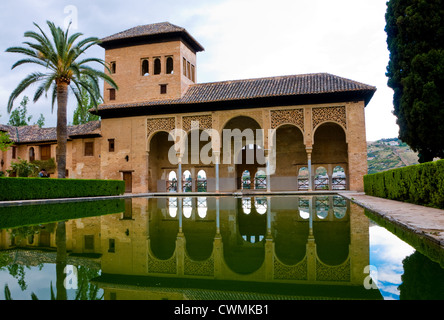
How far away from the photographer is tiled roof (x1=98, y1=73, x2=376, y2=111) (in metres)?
19.1

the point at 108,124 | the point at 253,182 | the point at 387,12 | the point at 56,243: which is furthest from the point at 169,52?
the point at 56,243

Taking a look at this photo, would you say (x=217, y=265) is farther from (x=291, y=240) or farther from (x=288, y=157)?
(x=288, y=157)

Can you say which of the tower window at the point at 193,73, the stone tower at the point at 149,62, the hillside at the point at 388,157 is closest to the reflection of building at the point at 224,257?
the stone tower at the point at 149,62

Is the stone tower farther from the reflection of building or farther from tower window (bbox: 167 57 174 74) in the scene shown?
the reflection of building

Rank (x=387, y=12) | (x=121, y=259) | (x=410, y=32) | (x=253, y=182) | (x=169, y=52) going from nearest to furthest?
1. (x=121, y=259)
2. (x=410, y=32)
3. (x=387, y=12)
4. (x=169, y=52)
5. (x=253, y=182)

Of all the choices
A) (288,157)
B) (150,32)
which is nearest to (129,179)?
(150,32)

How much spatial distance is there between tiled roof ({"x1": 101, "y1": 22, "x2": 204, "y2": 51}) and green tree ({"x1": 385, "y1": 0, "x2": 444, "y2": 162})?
479 inches

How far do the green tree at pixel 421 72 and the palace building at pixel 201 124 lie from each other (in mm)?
2825

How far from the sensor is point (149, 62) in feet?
75.9

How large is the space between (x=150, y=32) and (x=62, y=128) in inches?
365

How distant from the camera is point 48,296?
7.65ft

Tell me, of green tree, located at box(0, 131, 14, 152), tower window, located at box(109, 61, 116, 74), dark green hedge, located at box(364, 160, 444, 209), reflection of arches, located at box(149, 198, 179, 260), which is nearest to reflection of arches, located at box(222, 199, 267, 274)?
reflection of arches, located at box(149, 198, 179, 260)
